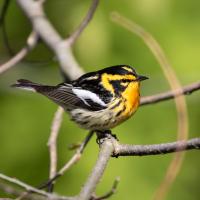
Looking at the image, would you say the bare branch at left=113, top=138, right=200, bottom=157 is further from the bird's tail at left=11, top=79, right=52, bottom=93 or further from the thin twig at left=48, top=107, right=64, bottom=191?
the bird's tail at left=11, top=79, right=52, bottom=93

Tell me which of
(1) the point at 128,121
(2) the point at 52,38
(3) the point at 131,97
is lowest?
(1) the point at 128,121

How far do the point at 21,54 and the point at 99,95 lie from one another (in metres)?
0.59

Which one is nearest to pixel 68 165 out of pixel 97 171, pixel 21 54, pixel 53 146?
pixel 53 146

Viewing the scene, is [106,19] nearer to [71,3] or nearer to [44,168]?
[71,3]

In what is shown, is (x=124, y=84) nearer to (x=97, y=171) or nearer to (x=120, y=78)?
(x=120, y=78)

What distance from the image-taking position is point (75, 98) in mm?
3451

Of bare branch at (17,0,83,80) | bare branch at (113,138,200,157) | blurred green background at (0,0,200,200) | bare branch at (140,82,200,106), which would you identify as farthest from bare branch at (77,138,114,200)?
blurred green background at (0,0,200,200)

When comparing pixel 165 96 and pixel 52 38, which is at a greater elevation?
pixel 52 38

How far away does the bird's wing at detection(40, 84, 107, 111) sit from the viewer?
3271 mm

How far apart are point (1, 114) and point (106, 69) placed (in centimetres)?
57

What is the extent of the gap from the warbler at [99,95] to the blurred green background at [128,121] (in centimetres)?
6

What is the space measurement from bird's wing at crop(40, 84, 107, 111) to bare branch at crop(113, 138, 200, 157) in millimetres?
1033

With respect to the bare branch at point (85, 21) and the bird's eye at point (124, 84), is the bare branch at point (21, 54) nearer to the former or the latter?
the bare branch at point (85, 21)

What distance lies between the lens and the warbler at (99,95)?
318 cm
